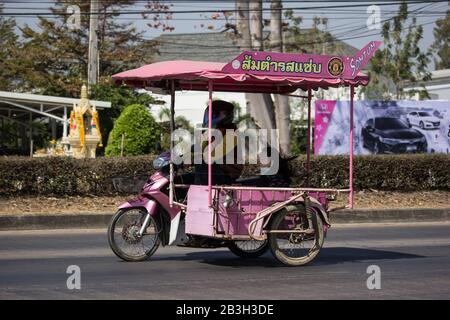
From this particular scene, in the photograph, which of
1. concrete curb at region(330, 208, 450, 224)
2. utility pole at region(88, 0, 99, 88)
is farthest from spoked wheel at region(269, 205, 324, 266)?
utility pole at region(88, 0, 99, 88)

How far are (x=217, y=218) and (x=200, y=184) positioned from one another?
61 cm

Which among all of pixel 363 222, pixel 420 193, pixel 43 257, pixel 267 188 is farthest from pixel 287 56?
pixel 420 193

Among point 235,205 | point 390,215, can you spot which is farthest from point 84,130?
point 235,205

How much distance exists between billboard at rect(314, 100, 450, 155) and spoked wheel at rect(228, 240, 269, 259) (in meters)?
11.2

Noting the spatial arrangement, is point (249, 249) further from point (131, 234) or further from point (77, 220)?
point (77, 220)

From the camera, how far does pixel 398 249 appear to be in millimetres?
10930

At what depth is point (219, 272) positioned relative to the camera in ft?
28.5

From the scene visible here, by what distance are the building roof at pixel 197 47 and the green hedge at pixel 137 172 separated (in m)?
27.4

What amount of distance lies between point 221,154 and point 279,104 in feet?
38.0

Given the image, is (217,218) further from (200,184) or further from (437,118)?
(437,118)

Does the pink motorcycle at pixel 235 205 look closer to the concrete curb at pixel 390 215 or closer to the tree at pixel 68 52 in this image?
the concrete curb at pixel 390 215

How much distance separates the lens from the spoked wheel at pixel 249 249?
9797 millimetres

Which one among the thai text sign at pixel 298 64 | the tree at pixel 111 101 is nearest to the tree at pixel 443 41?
the tree at pixel 111 101

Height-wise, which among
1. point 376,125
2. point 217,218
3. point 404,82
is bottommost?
point 217,218
